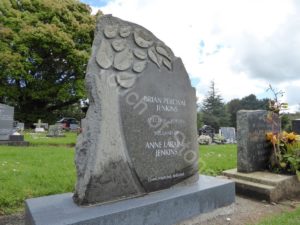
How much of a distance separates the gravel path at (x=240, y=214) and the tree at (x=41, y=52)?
72.5 ft

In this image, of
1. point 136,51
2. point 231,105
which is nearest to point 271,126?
point 136,51

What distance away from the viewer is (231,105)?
54094 mm

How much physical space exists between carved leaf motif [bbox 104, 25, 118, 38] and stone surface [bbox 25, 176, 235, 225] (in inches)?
75.1

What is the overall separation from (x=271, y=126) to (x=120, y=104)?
13.2ft

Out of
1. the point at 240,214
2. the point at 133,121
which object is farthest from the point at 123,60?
the point at 240,214

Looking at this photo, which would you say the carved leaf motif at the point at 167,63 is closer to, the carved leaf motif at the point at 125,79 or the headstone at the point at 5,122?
the carved leaf motif at the point at 125,79

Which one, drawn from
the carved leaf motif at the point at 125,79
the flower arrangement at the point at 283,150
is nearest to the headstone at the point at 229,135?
the flower arrangement at the point at 283,150

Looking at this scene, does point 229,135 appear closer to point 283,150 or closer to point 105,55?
point 283,150

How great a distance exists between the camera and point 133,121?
3682 millimetres

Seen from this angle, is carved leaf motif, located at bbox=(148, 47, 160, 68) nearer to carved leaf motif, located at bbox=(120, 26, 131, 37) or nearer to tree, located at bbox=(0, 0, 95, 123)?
carved leaf motif, located at bbox=(120, 26, 131, 37)

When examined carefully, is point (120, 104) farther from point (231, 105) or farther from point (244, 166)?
point (231, 105)

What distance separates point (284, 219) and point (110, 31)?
325 cm

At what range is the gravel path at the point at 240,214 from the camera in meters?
3.84

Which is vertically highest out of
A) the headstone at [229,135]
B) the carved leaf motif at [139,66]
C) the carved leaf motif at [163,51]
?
the carved leaf motif at [163,51]
